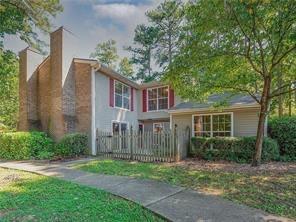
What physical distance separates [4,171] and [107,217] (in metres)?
6.91

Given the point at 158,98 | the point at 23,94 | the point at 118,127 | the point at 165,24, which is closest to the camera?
the point at 23,94

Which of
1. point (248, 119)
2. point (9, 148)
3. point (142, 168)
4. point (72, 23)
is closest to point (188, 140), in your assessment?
point (248, 119)

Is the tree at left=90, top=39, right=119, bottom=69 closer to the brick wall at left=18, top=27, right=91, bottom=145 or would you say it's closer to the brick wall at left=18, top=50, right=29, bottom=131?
the brick wall at left=18, top=27, right=91, bottom=145

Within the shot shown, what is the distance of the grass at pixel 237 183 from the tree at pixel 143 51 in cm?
2474

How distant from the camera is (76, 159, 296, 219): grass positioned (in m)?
5.35

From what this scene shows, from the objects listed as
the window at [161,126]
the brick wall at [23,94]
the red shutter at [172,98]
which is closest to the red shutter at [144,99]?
the window at [161,126]

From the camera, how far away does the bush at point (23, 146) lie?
1304 centimetres

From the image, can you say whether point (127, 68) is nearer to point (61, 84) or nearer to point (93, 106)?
point (61, 84)

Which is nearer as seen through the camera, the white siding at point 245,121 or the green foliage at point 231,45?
the green foliage at point 231,45

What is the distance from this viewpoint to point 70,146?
13.2 meters

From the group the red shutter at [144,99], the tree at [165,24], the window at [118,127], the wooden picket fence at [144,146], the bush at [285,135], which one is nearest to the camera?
the wooden picket fence at [144,146]

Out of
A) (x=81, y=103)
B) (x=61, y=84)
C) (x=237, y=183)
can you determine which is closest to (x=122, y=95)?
(x=81, y=103)

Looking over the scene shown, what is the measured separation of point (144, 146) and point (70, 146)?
4346 mm

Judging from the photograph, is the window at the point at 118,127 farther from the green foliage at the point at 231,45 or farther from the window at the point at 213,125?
the green foliage at the point at 231,45
